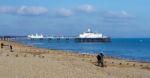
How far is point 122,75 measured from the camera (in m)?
25.7

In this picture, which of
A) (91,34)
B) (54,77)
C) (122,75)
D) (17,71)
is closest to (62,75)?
(54,77)

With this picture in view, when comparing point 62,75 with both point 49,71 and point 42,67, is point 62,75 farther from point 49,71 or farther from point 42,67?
point 42,67

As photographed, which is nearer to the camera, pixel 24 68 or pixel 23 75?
pixel 23 75

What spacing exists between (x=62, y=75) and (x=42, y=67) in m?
3.01

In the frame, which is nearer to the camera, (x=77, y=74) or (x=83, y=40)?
(x=77, y=74)

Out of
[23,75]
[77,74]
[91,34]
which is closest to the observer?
[23,75]

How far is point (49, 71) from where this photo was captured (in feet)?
75.9

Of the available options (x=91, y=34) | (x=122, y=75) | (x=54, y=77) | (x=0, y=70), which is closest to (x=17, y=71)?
(x=0, y=70)

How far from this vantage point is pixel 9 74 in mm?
21234

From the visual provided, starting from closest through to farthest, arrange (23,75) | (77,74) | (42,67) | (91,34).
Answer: (23,75), (77,74), (42,67), (91,34)

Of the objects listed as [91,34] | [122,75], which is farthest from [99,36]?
[122,75]

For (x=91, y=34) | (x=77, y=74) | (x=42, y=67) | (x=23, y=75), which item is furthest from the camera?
(x=91, y=34)

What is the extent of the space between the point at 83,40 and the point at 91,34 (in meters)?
4.10

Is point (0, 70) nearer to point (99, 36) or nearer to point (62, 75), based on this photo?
point (62, 75)
